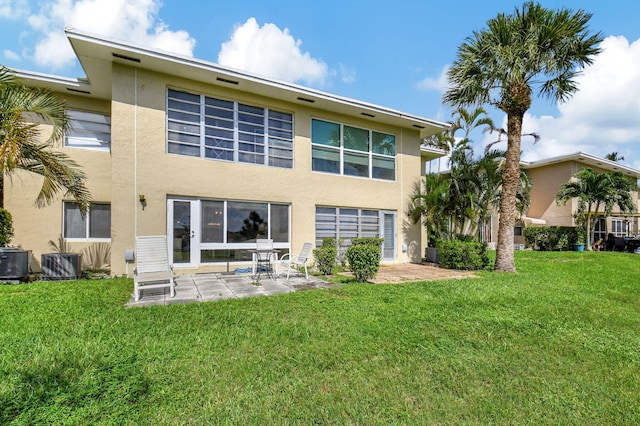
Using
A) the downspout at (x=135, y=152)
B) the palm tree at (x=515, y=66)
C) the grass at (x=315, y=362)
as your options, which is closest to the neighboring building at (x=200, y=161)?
the downspout at (x=135, y=152)

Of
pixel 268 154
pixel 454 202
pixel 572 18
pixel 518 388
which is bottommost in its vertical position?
pixel 518 388

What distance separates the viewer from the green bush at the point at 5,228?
9383 mm

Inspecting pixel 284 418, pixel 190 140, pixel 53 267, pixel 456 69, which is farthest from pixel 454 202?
pixel 53 267

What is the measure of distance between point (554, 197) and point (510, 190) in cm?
1691

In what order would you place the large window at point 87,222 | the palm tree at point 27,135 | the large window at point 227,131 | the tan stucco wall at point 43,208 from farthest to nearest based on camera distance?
the large window at point 87,222
the tan stucco wall at point 43,208
the large window at point 227,131
the palm tree at point 27,135

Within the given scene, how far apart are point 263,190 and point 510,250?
973cm

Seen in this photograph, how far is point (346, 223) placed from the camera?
13.6 meters

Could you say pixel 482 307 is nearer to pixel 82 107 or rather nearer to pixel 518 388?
pixel 518 388

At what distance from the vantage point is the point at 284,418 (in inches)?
112

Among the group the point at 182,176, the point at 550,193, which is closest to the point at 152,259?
the point at 182,176

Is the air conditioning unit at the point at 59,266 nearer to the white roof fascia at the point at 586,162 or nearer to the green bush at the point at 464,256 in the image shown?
the green bush at the point at 464,256

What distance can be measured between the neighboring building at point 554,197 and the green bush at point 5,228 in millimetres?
29028

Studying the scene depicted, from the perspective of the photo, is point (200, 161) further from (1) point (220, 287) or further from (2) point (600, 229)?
(2) point (600, 229)

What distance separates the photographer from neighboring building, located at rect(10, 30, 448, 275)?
9.59 m
